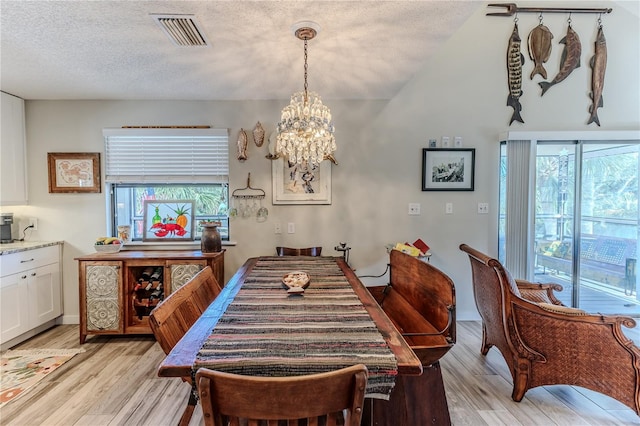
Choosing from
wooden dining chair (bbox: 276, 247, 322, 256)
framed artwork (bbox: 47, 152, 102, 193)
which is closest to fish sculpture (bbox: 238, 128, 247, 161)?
wooden dining chair (bbox: 276, 247, 322, 256)

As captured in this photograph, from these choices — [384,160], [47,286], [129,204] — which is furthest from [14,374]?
[384,160]

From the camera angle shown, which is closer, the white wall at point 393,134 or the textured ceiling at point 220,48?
the textured ceiling at point 220,48

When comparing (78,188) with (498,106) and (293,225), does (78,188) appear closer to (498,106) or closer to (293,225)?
(293,225)

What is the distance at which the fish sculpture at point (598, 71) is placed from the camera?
10.7 ft

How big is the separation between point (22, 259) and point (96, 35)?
7.14 ft

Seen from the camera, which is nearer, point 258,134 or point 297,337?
point 297,337

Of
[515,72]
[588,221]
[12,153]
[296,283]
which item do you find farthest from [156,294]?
[588,221]

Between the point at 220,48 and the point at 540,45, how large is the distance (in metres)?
3.29

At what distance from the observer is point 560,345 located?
1918mm

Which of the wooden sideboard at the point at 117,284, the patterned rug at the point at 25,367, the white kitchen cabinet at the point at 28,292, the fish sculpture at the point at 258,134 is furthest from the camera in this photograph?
the fish sculpture at the point at 258,134

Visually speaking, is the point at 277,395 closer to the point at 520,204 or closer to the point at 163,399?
the point at 163,399

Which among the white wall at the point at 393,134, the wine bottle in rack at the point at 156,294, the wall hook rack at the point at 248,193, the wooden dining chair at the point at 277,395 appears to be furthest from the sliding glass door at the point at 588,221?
the wine bottle in rack at the point at 156,294

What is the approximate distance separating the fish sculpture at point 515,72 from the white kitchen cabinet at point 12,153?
5051 millimetres

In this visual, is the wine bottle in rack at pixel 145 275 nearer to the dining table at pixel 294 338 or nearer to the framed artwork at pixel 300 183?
the framed artwork at pixel 300 183
